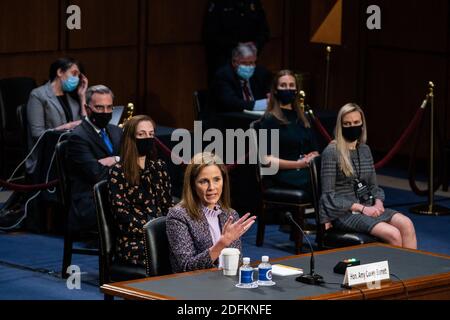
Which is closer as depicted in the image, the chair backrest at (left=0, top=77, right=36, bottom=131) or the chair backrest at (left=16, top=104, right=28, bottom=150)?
the chair backrest at (left=16, top=104, right=28, bottom=150)

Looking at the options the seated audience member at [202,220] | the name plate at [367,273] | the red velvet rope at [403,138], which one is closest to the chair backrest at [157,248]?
the seated audience member at [202,220]

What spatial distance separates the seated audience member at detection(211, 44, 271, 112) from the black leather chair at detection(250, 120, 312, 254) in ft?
4.48

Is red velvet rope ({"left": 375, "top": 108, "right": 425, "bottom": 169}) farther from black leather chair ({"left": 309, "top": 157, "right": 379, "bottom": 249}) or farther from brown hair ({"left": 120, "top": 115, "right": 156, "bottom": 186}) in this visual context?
brown hair ({"left": 120, "top": 115, "right": 156, "bottom": 186})

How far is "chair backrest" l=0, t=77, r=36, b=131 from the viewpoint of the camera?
10.7 meters

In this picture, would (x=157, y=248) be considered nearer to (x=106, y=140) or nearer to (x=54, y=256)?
(x=106, y=140)

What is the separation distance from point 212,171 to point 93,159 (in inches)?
97.7

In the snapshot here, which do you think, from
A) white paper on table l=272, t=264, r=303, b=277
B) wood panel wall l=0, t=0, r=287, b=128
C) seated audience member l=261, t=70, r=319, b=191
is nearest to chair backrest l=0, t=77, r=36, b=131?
wood panel wall l=0, t=0, r=287, b=128

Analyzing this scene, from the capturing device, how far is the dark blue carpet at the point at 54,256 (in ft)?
25.1

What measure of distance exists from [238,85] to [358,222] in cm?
337

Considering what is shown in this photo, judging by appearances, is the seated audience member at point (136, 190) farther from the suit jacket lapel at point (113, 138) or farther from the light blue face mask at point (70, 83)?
the light blue face mask at point (70, 83)

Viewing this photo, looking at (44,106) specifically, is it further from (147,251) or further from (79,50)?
(147,251)

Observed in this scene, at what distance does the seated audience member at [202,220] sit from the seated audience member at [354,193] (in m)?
1.92

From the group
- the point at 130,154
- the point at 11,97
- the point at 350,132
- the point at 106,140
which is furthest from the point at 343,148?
the point at 11,97

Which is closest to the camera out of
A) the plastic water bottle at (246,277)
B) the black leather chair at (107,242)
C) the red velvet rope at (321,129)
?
the plastic water bottle at (246,277)
